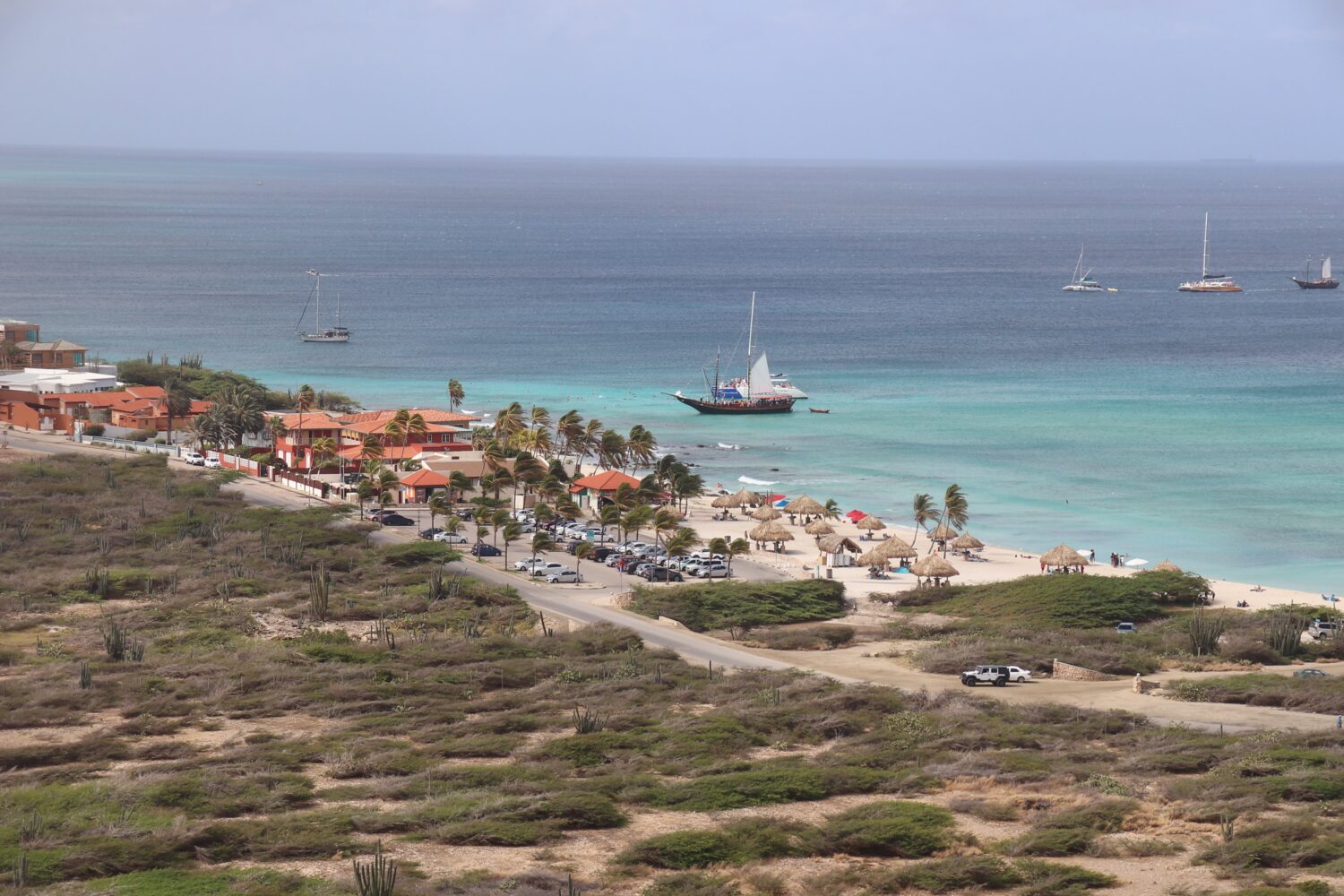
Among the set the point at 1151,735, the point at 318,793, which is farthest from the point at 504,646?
the point at 1151,735

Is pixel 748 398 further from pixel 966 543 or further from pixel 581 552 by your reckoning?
pixel 581 552

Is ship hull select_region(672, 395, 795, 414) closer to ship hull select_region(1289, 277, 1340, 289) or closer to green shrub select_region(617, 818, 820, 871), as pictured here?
green shrub select_region(617, 818, 820, 871)

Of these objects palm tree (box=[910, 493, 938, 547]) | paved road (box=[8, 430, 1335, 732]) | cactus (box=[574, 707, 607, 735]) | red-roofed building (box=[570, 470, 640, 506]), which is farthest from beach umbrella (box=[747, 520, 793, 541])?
cactus (box=[574, 707, 607, 735])

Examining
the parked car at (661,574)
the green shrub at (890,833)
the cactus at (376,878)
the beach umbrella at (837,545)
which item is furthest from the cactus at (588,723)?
the beach umbrella at (837,545)

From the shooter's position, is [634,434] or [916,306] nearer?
[634,434]

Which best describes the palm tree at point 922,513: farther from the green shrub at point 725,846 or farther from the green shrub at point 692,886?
the green shrub at point 692,886

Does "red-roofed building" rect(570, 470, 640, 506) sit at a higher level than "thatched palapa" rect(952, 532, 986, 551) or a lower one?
higher

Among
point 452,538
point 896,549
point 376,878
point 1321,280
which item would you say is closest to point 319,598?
point 452,538

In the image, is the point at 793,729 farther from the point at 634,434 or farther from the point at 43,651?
the point at 634,434
